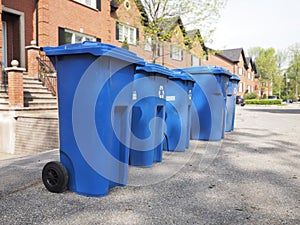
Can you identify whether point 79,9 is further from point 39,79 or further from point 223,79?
point 223,79

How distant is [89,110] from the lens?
2.57 m

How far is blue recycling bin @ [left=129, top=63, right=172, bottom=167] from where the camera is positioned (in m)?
3.62

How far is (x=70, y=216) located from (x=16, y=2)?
10133mm

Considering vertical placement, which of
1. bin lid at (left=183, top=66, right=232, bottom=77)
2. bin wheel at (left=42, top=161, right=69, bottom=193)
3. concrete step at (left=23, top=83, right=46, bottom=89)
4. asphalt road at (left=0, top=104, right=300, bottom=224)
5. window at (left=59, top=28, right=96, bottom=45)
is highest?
window at (left=59, top=28, right=96, bottom=45)

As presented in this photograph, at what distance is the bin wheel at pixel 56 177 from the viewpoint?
2.66 metres

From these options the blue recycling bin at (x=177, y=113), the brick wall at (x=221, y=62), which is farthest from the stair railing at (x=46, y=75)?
the brick wall at (x=221, y=62)

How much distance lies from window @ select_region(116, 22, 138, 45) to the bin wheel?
46.4 feet

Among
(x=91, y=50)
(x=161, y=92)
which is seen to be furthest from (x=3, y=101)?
(x=91, y=50)

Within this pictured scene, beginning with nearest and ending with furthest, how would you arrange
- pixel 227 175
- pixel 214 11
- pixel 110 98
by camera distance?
pixel 110 98, pixel 227 175, pixel 214 11

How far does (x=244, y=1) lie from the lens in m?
12.8

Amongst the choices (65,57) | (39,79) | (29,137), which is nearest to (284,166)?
(65,57)

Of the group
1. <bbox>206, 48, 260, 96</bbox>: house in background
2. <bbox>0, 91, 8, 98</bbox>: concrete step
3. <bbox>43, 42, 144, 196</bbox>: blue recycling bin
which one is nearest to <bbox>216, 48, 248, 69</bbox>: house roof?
<bbox>206, 48, 260, 96</bbox>: house in background

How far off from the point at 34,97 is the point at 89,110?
246 inches

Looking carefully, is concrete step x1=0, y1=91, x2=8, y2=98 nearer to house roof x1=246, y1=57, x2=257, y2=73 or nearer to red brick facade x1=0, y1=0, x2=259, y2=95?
red brick facade x1=0, y1=0, x2=259, y2=95
